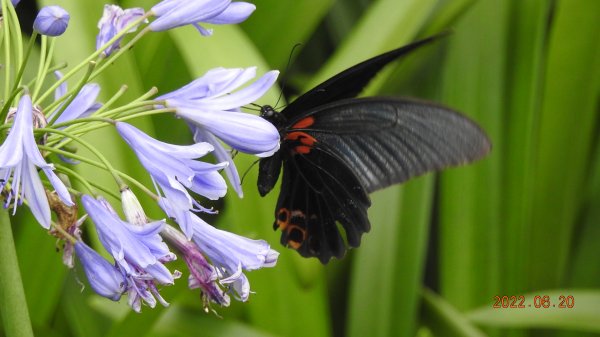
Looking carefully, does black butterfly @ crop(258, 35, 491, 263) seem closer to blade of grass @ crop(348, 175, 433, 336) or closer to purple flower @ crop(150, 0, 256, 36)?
purple flower @ crop(150, 0, 256, 36)

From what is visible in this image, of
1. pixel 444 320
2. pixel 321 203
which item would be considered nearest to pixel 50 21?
pixel 321 203

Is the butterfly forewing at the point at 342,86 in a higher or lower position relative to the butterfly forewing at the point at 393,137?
higher

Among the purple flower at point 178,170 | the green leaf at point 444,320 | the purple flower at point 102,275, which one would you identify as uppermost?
the purple flower at point 178,170

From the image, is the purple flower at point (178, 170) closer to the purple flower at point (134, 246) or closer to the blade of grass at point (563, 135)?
the purple flower at point (134, 246)

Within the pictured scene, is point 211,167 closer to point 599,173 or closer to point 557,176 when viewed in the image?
point 557,176

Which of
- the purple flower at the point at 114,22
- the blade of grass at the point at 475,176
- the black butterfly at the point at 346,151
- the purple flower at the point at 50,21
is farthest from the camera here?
the blade of grass at the point at 475,176

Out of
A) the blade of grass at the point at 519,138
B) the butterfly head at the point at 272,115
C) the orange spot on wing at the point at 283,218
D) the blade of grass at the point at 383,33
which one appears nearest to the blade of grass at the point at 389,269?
the blade of grass at the point at 519,138

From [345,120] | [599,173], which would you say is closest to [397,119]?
[345,120]
